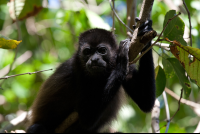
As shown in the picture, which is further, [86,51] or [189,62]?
[86,51]

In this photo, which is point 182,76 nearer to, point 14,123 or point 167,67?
point 167,67

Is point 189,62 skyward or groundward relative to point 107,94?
skyward

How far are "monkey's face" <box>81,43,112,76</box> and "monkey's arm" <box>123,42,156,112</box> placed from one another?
583 mm

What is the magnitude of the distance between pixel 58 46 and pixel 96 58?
6.05m

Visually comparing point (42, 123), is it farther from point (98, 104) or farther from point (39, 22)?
point (39, 22)

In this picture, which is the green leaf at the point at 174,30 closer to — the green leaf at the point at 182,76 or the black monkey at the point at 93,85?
the black monkey at the point at 93,85

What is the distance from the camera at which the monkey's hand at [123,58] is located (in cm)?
359

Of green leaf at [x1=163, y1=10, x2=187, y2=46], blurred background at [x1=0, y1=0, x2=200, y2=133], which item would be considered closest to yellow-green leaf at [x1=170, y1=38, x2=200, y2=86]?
green leaf at [x1=163, y1=10, x2=187, y2=46]

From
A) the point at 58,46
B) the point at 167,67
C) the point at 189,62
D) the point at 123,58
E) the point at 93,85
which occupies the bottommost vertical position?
the point at 58,46

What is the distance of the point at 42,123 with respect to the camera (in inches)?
212

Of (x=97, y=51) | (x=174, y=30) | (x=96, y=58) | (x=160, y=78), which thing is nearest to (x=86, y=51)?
(x=97, y=51)

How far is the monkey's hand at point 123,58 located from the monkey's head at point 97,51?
1.69 ft

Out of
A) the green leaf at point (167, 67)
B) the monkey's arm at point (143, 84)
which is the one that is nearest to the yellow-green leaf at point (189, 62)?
the green leaf at point (167, 67)

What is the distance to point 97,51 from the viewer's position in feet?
14.9
